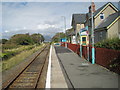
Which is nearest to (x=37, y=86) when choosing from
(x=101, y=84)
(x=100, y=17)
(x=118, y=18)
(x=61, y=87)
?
(x=61, y=87)

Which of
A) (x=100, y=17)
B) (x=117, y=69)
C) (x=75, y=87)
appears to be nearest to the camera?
(x=75, y=87)

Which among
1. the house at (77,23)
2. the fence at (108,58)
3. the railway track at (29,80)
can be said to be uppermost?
the house at (77,23)

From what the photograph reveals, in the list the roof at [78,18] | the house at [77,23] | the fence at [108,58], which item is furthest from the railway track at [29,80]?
the roof at [78,18]

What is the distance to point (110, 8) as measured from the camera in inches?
1188

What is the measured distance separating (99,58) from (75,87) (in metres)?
5.84

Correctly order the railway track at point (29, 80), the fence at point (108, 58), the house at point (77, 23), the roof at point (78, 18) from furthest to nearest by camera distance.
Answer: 1. the roof at point (78, 18)
2. the house at point (77, 23)
3. the fence at point (108, 58)
4. the railway track at point (29, 80)

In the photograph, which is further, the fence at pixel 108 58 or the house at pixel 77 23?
the house at pixel 77 23

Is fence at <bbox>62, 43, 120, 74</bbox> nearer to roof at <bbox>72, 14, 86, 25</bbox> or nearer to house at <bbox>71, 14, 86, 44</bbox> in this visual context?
house at <bbox>71, 14, 86, 44</bbox>

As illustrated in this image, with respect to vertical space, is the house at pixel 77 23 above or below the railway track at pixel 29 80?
above

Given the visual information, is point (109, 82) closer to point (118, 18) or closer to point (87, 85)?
point (87, 85)

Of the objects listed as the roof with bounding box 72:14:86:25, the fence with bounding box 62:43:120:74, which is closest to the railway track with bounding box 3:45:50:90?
the fence with bounding box 62:43:120:74

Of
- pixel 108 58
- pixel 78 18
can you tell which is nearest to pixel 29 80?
pixel 108 58

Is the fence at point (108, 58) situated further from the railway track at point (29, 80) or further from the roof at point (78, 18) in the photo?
the roof at point (78, 18)

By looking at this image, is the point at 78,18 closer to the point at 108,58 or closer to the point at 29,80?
the point at 108,58
